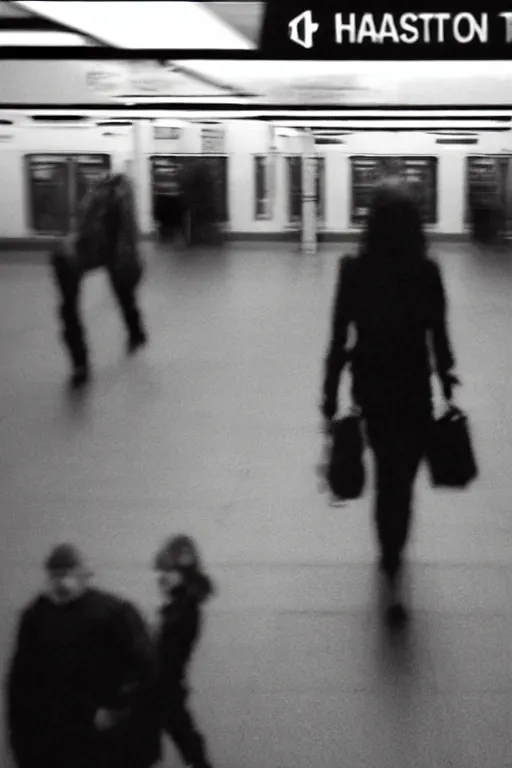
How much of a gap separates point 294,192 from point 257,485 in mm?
20562

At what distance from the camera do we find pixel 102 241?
11852mm

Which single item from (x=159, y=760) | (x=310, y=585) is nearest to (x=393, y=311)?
(x=310, y=585)

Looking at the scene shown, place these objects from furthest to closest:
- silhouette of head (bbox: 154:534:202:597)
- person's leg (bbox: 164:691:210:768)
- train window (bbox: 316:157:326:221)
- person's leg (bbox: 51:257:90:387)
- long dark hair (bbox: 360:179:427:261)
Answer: train window (bbox: 316:157:326:221) → person's leg (bbox: 51:257:90:387) → long dark hair (bbox: 360:179:427:261) → silhouette of head (bbox: 154:534:202:597) → person's leg (bbox: 164:691:210:768)

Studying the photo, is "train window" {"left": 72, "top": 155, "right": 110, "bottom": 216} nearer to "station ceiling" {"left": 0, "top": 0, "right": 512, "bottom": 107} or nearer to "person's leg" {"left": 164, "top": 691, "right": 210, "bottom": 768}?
"station ceiling" {"left": 0, "top": 0, "right": 512, "bottom": 107}

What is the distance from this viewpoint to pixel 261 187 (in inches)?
1088

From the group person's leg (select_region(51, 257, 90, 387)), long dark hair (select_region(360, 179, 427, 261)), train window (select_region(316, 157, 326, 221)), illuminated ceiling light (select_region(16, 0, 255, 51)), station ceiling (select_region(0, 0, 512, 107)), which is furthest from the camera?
train window (select_region(316, 157, 326, 221))

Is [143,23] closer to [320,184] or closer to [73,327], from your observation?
[73,327]

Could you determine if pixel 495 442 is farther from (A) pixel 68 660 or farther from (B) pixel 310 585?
(A) pixel 68 660

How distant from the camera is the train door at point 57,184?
89.4 feet

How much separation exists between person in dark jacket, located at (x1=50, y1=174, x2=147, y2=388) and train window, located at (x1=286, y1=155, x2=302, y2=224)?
1517cm

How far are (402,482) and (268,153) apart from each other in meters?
22.4

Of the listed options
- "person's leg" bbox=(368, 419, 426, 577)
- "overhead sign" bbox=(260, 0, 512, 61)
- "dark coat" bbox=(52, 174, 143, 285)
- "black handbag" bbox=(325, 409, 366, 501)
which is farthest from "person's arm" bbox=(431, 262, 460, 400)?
"dark coat" bbox=(52, 174, 143, 285)

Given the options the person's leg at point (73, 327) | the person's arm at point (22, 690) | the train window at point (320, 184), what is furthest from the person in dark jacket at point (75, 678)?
the train window at point (320, 184)

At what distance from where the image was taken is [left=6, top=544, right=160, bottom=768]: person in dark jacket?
3.48m
